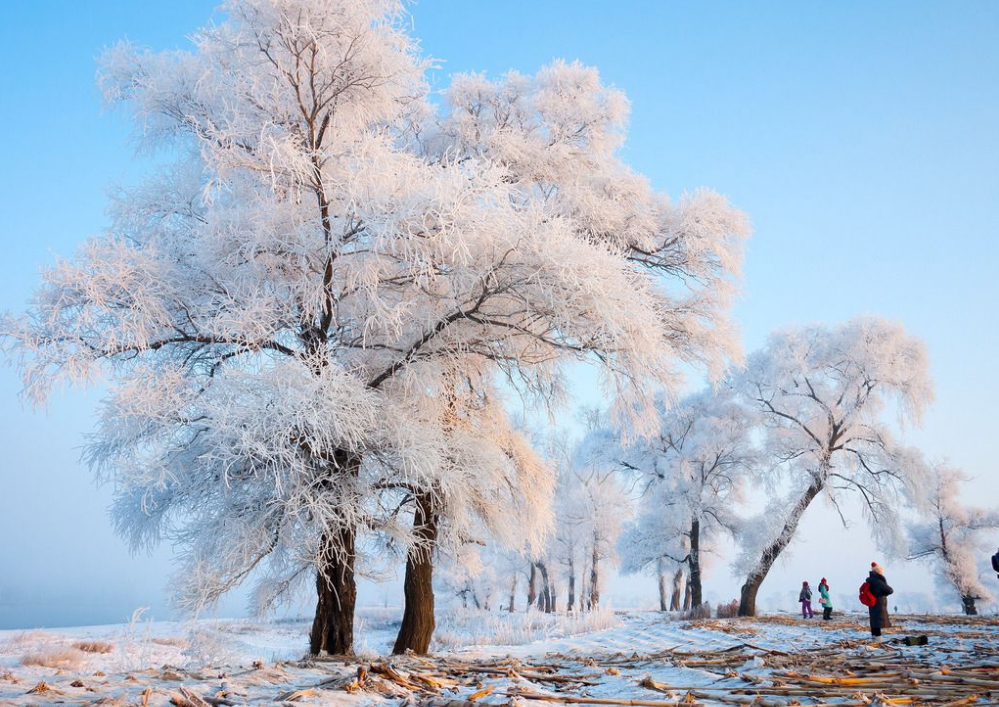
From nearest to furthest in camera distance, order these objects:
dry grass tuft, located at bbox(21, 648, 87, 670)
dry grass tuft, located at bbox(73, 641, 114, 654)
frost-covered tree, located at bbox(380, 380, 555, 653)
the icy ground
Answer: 1. the icy ground
2. frost-covered tree, located at bbox(380, 380, 555, 653)
3. dry grass tuft, located at bbox(21, 648, 87, 670)
4. dry grass tuft, located at bbox(73, 641, 114, 654)

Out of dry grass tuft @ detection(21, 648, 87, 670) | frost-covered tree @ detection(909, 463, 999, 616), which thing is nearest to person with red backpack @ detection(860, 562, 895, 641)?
dry grass tuft @ detection(21, 648, 87, 670)

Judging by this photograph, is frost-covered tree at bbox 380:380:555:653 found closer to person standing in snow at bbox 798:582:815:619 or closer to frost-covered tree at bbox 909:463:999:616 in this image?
person standing in snow at bbox 798:582:815:619

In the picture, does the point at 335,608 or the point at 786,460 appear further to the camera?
the point at 786,460

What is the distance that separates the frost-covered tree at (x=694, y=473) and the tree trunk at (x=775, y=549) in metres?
3.83

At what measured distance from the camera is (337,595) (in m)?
10.0

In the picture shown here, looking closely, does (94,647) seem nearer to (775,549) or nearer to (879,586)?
(879,586)

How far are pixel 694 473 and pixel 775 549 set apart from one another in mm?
5787

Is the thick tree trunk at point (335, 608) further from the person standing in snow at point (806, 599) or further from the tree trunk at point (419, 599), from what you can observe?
the person standing in snow at point (806, 599)

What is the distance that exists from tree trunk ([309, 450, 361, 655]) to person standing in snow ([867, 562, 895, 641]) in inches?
334

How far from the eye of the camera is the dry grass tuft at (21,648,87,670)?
410 inches

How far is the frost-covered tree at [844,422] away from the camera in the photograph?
2070 centimetres

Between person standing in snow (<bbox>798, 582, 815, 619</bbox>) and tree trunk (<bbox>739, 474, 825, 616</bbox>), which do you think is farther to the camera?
person standing in snow (<bbox>798, 582, 815, 619</bbox>)

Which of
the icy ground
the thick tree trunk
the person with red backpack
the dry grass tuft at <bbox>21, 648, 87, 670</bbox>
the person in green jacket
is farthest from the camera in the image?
the person in green jacket

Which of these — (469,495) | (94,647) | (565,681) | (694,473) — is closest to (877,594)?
(469,495)
